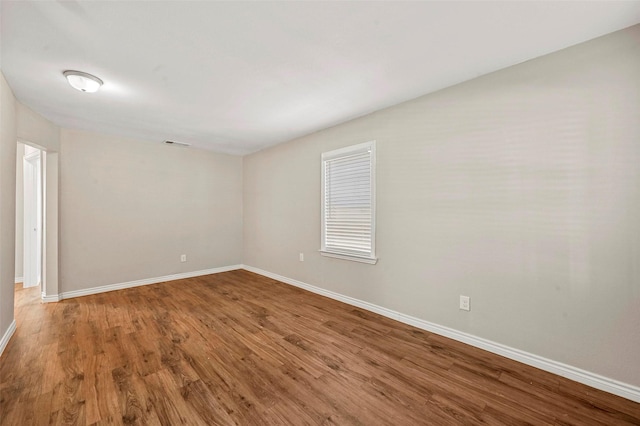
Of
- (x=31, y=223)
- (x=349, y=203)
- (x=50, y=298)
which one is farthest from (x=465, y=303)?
(x=31, y=223)

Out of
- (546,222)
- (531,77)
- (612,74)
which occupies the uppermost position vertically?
(531,77)

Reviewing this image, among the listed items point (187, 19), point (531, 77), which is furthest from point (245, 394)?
point (531, 77)

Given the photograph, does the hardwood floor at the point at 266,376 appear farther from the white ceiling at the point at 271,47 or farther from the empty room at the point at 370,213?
the white ceiling at the point at 271,47

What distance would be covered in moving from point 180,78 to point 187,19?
2.73 ft

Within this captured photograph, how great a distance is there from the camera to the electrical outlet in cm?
240

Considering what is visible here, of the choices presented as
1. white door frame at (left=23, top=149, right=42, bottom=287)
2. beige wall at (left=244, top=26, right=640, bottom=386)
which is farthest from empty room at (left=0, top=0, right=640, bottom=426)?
white door frame at (left=23, top=149, right=42, bottom=287)

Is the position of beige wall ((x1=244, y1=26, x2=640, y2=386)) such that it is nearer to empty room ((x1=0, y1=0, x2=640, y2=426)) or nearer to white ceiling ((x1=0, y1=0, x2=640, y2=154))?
empty room ((x1=0, y1=0, x2=640, y2=426))

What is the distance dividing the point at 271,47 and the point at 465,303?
2.71 m

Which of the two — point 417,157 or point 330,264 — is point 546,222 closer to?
point 417,157

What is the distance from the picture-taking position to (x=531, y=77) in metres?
2.08

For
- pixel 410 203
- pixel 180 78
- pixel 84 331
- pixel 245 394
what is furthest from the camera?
pixel 410 203

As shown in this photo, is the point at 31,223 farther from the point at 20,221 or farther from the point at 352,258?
the point at 352,258

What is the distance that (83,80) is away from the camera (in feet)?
7.38

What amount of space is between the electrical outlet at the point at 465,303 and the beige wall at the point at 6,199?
4.10 meters
